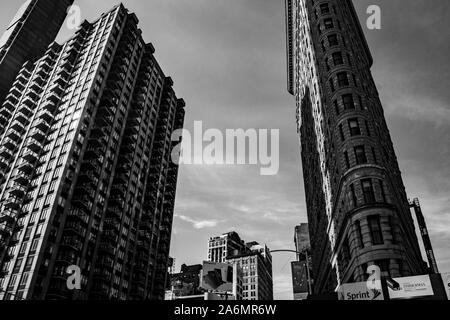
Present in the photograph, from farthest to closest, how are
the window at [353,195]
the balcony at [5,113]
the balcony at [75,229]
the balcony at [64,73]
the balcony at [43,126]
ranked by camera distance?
the balcony at [5,113] < the balcony at [64,73] < the balcony at [43,126] < the balcony at [75,229] < the window at [353,195]

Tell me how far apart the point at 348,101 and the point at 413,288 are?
80.2 ft

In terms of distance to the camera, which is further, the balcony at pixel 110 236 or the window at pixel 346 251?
the balcony at pixel 110 236

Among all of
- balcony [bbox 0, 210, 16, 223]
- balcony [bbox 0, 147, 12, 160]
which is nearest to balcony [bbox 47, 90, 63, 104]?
balcony [bbox 0, 147, 12, 160]

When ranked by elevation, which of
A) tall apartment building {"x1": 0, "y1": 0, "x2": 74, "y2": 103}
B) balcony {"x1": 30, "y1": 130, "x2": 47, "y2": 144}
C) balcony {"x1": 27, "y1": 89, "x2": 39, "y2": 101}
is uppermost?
tall apartment building {"x1": 0, "y1": 0, "x2": 74, "y2": 103}

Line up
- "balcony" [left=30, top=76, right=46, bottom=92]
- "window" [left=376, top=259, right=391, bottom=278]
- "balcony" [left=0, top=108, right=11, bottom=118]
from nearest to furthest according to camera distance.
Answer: "window" [left=376, top=259, right=391, bottom=278] → "balcony" [left=0, top=108, right=11, bottom=118] → "balcony" [left=30, top=76, right=46, bottom=92]

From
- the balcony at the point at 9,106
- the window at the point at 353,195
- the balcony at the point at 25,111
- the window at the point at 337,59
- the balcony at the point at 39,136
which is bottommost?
the window at the point at 353,195

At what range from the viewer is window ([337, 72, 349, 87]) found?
138 feet

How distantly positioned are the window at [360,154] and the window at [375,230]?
6.24 meters

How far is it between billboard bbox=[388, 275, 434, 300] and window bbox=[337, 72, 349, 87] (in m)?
26.8

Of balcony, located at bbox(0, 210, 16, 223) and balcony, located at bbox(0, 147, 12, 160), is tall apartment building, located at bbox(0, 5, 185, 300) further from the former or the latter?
balcony, located at bbox(0, 147, 12, 160)

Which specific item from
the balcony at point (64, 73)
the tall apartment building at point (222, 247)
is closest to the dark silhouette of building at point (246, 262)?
the tall apartment building at point (222, 247)

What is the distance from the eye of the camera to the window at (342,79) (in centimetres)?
4200

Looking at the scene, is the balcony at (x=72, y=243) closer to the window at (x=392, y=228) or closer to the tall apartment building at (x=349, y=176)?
the tall apartment building at (x=349, y=176)

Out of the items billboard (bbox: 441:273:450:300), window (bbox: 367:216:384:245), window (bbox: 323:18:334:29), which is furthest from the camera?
window (bbox: 323:18:334:29)
